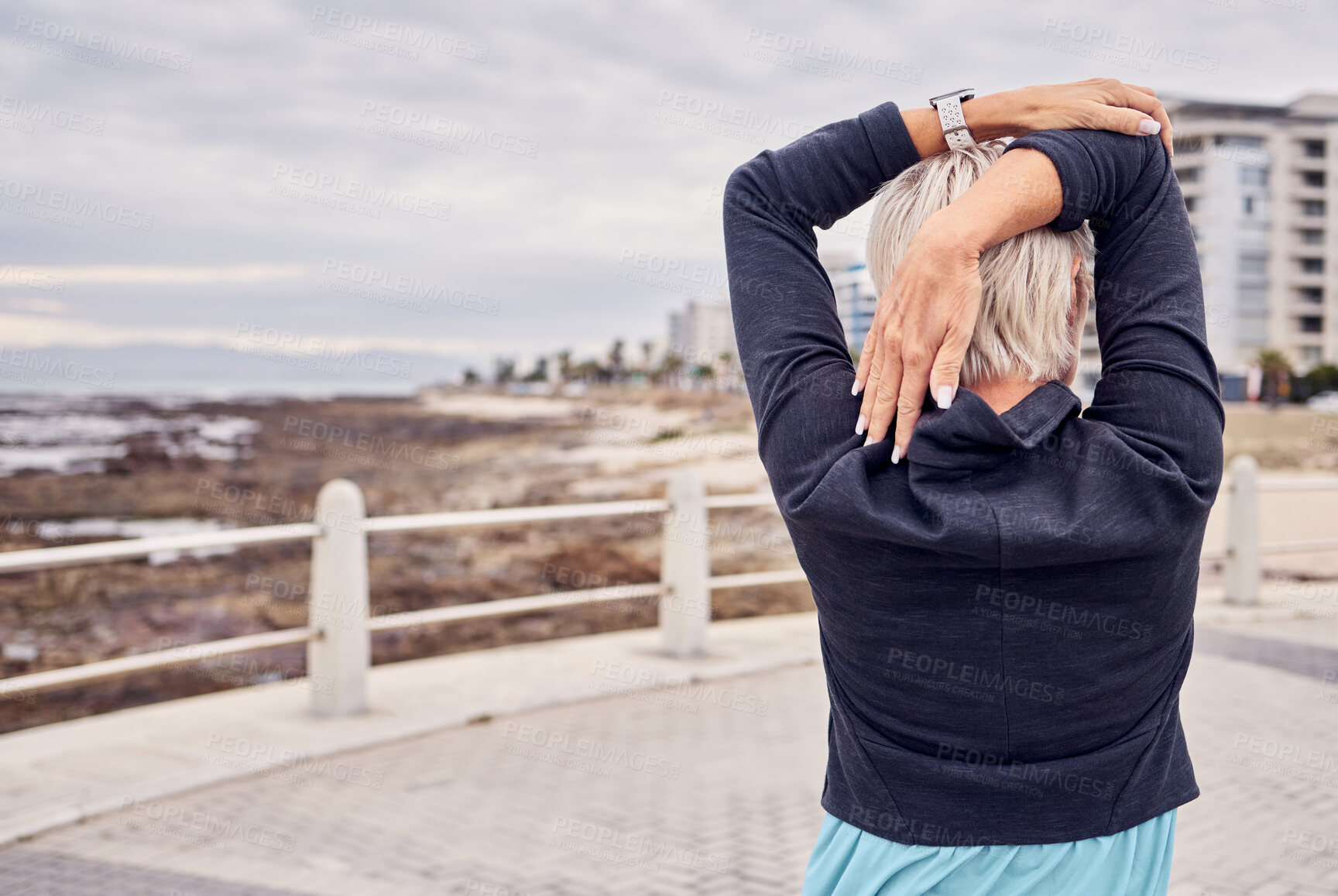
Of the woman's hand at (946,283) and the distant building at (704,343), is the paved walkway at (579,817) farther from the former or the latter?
the distant building at (704,343)

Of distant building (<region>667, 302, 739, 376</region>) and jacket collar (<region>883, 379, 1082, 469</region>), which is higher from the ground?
distant building (<region>667, 302, 739, 376</region>)

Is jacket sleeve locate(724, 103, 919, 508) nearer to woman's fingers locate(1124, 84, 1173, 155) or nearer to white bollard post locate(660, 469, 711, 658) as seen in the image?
woman's fingers locate(1124, 84, 1173, 155)

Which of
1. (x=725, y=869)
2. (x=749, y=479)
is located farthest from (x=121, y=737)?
(x=749, y=479)

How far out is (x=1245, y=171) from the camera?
88125 millimetres

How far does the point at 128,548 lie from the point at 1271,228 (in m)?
101

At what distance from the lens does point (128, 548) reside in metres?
5.74

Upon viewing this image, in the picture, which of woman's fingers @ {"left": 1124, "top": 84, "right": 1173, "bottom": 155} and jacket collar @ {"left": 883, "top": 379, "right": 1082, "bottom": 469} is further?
woman's fingers @ {"left": 1124, "top": 84, "right": 1173, "bottom": 155}

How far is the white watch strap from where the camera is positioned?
1357 millimetres

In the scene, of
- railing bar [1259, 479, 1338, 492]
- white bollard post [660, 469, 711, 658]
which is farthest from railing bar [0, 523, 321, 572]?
railing bar [1259, 479, 1338, 492]

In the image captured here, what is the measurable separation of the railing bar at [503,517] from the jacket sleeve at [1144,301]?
18.9 ft

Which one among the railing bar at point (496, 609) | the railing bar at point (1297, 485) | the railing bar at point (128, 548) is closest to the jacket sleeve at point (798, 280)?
the railing bar at point (128, 548)

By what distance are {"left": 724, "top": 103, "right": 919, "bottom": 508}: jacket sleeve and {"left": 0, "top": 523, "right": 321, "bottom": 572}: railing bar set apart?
15.6 feet

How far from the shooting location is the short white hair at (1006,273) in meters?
1.28

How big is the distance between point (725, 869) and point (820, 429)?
148 inches
